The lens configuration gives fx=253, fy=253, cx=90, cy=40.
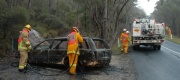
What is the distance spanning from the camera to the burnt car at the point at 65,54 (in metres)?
9.86

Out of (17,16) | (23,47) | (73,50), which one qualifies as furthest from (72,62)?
(17,16)

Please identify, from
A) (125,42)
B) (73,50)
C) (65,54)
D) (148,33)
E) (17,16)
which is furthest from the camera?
(148,33)

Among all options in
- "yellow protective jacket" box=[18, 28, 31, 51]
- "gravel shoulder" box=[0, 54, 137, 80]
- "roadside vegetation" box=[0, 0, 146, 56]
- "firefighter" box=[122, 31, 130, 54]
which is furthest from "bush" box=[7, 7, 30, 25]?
"firefighter" box=[122, 31, 130, 54]

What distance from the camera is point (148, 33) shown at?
61.1 ft

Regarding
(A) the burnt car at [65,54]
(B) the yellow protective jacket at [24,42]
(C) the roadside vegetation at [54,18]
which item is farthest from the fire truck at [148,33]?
(B) the yellow protective jacket at [24,42]

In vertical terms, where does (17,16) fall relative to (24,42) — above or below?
above

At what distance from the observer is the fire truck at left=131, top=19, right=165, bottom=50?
18.6 m

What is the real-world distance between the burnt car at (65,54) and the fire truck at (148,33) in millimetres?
7763

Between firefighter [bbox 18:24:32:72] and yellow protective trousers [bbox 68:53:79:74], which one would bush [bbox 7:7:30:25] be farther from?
yellow protective trousers [bbox 68:53:79:74]

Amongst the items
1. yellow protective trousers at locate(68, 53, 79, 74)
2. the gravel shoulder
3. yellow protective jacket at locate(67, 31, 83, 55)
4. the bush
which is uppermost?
the bush

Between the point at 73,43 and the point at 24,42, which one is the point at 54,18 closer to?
the point at 24,42

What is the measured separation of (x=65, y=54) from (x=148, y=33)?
32.7 feet

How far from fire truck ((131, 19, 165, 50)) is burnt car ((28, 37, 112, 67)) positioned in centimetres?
776

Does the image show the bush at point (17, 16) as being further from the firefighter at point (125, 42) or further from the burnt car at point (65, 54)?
the firefighter at point (125, 42)
